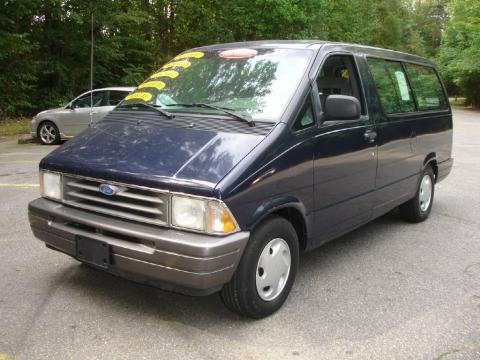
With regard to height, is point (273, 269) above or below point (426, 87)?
below

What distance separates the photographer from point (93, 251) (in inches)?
134

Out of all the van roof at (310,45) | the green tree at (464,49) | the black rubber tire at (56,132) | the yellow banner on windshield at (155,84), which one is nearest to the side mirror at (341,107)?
the van roof at (310,45)

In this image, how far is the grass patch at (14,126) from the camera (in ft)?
54.8

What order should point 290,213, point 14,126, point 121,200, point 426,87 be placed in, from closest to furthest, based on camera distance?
point 121,200
point 290,213
point 426,87
point 14,126

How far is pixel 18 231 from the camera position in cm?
545

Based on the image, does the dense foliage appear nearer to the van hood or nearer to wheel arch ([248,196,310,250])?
the van hood

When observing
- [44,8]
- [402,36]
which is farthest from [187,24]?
[402,36]

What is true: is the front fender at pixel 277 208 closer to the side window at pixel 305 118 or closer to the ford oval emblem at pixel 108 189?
the side window at pixel 305 118

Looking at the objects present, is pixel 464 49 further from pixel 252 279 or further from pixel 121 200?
pixel 121 200

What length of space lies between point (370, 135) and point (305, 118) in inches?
41.4

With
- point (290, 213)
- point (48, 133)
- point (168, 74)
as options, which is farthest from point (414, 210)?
point (48, 133)

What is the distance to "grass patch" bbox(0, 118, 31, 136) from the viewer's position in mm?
16691

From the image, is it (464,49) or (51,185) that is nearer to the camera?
(51,185)

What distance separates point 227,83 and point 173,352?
6.93ft
